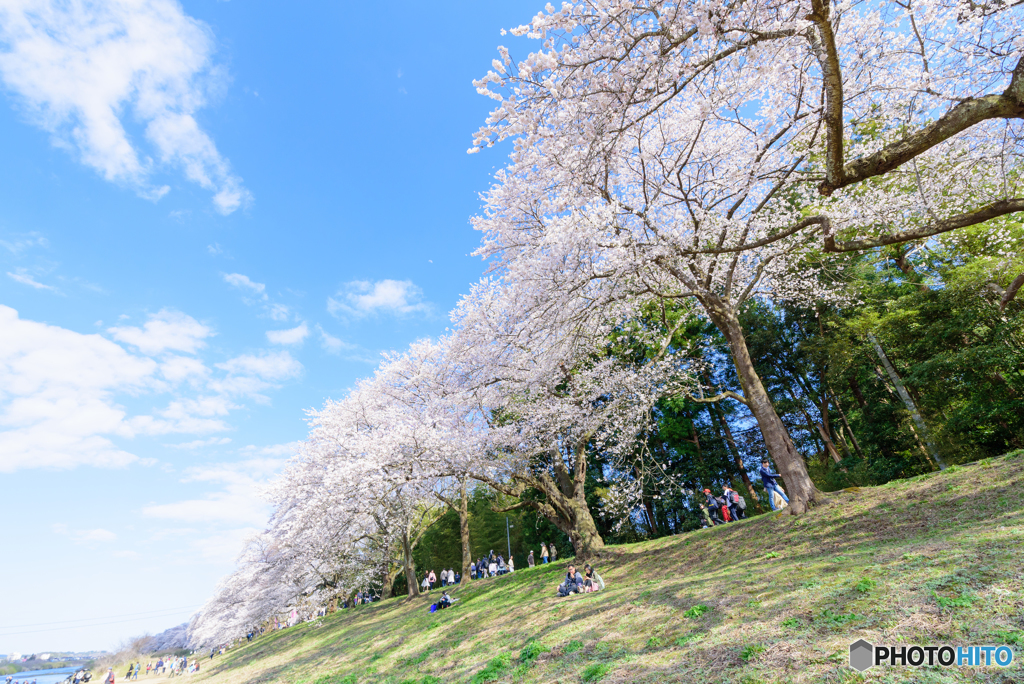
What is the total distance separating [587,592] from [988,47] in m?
11.8

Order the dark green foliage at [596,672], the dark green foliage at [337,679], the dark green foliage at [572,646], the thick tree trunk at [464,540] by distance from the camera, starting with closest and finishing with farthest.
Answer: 1. the dark green foliage at [596,672]
2. the dark green foliage at [572,646]
3. the dark green foliage at [337,679]
4. the thick tree trunk at [464,540]

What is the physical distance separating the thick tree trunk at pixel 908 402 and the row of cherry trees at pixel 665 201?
3.04 meters

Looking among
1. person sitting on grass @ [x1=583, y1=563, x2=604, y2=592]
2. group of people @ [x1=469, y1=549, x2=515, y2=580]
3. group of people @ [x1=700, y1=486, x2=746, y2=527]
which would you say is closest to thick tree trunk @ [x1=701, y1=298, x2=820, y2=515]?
group of people @ [x1=700, y1=486, x2=746, y2=527]

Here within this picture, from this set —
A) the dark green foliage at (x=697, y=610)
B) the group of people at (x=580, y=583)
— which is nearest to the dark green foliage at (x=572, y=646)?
the dark green foliage at (x=697, y=610)

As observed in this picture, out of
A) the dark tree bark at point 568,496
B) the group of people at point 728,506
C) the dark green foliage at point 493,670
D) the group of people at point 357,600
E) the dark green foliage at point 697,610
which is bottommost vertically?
the group of people at point 357,600

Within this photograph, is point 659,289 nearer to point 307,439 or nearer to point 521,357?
point 521,357

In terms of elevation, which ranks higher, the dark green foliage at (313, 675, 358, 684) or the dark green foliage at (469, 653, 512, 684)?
the dark green foliage at (469, 653, 512, 684)

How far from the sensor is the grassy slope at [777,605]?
4125 millimetres

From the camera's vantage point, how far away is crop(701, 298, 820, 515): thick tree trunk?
400 inches

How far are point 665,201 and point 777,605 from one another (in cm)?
916

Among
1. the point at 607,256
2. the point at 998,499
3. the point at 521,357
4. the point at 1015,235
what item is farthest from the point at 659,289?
the point at 1015,235

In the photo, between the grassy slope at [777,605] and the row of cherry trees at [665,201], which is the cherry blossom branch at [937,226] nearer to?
the row of cherry trees at [665,201]

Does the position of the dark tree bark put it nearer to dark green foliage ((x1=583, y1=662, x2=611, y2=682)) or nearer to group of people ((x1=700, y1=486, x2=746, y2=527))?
group of people ((x1=700, y1=486, x2=746, y2=527))

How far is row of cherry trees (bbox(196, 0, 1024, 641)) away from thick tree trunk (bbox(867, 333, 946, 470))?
9.96ft
